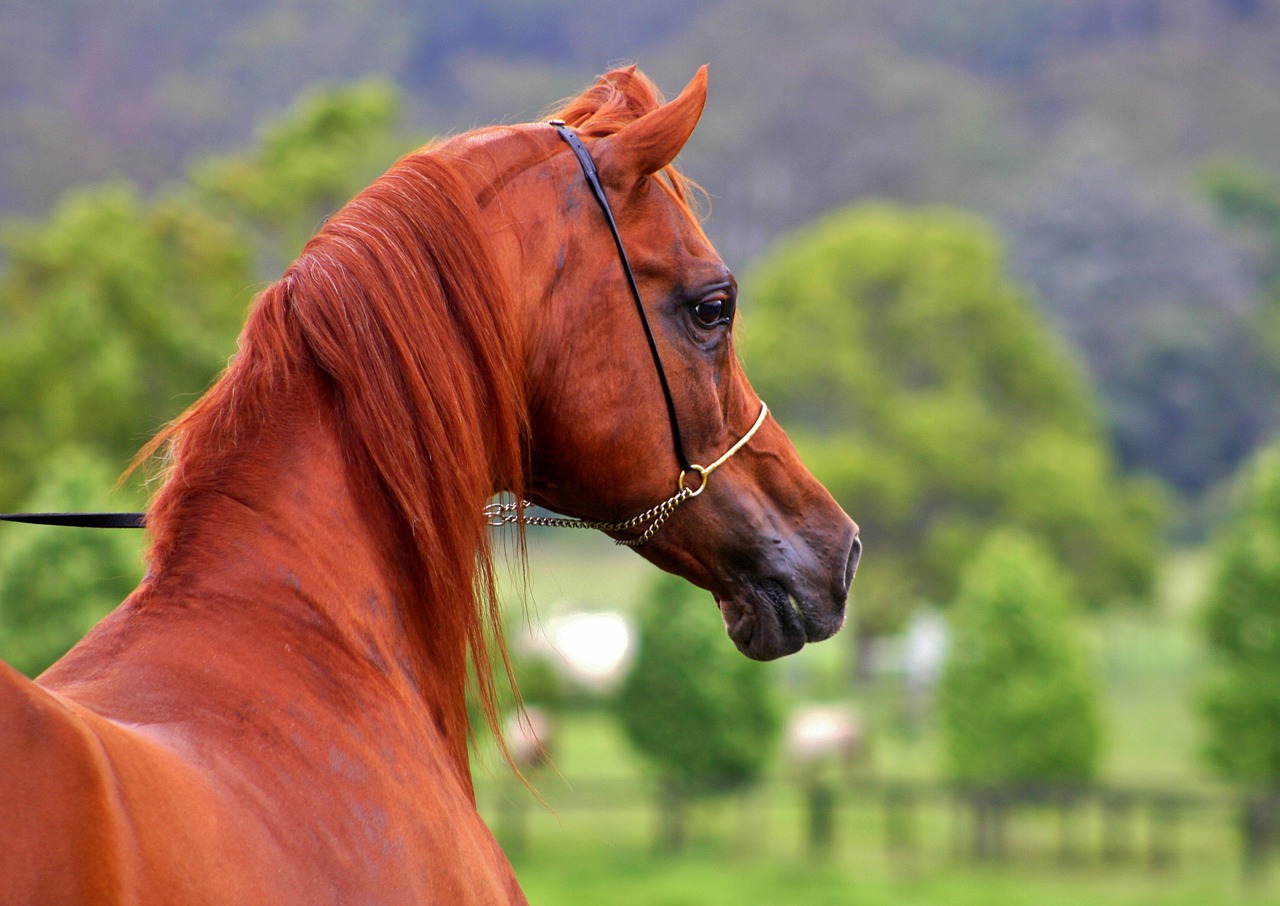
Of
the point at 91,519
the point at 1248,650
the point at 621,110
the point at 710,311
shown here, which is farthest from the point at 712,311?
the point at 1248,650

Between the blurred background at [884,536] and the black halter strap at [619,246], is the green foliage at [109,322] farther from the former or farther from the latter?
the black halter strap at [619,246]

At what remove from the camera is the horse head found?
6.48 feet

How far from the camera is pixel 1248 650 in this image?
12125 mm

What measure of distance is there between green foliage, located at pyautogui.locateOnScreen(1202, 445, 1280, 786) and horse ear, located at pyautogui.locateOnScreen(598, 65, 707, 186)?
37.7 ft

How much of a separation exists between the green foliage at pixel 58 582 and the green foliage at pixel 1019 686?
8.45 metres

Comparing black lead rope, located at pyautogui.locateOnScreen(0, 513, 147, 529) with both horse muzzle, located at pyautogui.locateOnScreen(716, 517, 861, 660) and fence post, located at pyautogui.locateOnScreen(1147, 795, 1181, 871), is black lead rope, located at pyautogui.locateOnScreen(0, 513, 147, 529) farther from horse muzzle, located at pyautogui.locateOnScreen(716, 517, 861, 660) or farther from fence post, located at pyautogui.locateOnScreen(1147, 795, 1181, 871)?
fence post, located at pyautogui.locateOnScreen(1147, 795, 1181, 871)

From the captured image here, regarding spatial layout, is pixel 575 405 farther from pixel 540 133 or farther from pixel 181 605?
pixel 181 605

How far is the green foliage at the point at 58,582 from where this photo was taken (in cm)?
813

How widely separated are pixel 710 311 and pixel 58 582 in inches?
284

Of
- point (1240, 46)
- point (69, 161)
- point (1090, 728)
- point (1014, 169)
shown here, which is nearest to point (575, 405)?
point (1090, 728)

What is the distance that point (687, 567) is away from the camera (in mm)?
2219

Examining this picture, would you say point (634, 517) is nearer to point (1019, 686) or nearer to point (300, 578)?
point (300, 578)

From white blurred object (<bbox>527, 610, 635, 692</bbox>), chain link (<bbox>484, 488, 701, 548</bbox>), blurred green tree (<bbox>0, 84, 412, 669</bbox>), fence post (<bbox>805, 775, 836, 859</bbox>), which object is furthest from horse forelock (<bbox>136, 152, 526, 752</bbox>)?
white blurred object (<bbox>527, 610, 635, 692</bbox>)

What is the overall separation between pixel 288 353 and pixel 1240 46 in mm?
91773
